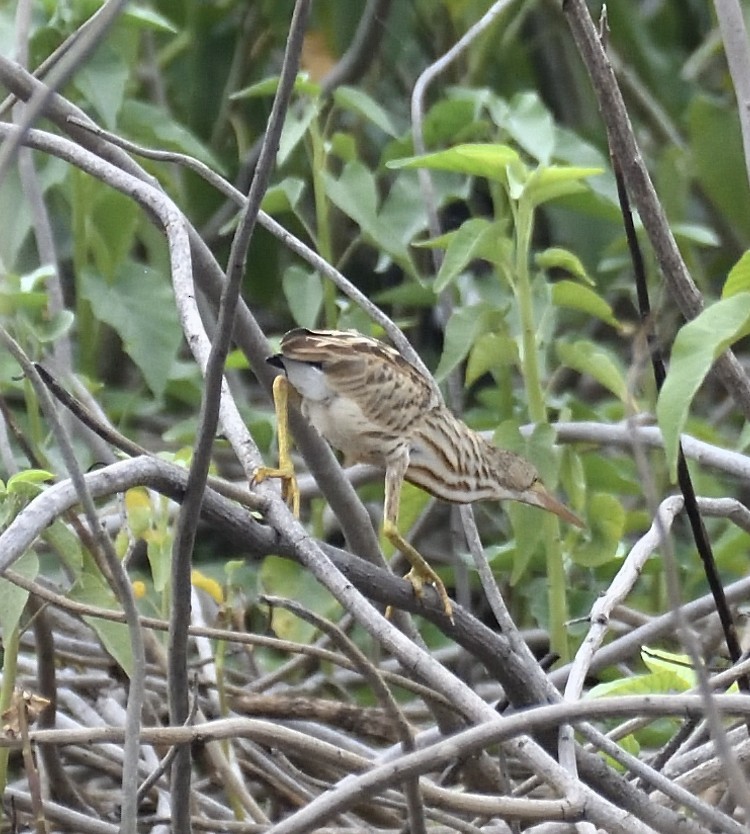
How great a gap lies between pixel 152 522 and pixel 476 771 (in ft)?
1.80

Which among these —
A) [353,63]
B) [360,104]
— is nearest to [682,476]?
[360,104]

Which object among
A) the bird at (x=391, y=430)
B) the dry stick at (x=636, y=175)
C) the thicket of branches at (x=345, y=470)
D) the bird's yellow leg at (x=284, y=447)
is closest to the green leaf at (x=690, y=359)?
the thicket of branches at (x=345, y=470)

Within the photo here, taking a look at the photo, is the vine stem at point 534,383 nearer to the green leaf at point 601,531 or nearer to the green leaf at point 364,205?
the green leaf at point 601,531

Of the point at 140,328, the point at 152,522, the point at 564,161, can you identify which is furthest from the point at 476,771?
the point at 564,161

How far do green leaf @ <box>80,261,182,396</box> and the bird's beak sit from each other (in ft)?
2.02

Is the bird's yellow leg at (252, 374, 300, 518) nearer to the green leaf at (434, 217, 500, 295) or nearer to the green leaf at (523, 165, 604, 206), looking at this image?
the green leaf at (434, 217, 500, 295)

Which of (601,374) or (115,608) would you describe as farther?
(601,374)

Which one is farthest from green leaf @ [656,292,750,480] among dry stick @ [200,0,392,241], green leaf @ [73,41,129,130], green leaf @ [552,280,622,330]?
dry stick @ [200,0,392,241]

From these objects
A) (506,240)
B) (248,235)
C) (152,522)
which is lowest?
(152,522)

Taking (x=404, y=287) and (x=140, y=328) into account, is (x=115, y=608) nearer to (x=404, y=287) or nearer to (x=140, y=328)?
(x=140, y=328)

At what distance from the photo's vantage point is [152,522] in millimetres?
2043

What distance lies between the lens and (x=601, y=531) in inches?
90.6

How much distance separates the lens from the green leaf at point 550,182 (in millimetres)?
2098

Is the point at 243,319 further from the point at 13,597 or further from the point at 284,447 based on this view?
the point at 13,597
